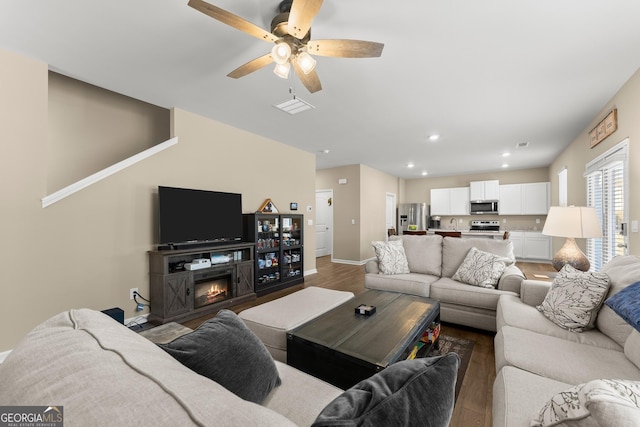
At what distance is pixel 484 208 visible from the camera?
309 inches

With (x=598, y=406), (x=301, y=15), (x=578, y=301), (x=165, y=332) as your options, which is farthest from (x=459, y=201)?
(x=598, y=406)

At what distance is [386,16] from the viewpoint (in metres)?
1.90

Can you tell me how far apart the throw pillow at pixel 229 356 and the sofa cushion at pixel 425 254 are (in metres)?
2.98

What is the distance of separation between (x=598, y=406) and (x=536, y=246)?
7.99 meters

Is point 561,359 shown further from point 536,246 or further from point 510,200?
point 510,200

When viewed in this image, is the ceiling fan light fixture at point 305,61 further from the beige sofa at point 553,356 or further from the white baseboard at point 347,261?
the white baseboard at point 347,261

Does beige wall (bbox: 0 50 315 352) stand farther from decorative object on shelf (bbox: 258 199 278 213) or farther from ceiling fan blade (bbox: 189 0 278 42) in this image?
ceiling fan blade (bbox: 189 0 278 42)

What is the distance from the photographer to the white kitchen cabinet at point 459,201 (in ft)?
26.8

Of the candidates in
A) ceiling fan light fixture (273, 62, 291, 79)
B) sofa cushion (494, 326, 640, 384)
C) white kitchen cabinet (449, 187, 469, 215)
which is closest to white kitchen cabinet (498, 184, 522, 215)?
white kitchen cabinet (449, 187, 469, 215)

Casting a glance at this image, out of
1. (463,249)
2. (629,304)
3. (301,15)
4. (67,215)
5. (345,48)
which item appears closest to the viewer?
(629,304)

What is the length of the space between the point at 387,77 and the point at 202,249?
2.92 m

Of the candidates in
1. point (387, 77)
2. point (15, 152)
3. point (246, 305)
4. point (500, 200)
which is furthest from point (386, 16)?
point (500, 200)

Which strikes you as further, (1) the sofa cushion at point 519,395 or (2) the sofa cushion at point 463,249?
(2) the sofa cushion at point 463,249

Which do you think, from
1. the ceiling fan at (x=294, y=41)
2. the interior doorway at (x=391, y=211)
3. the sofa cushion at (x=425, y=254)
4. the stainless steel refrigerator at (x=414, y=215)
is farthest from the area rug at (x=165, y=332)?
the stainless steel refrigerator at (x=414, y=215)
